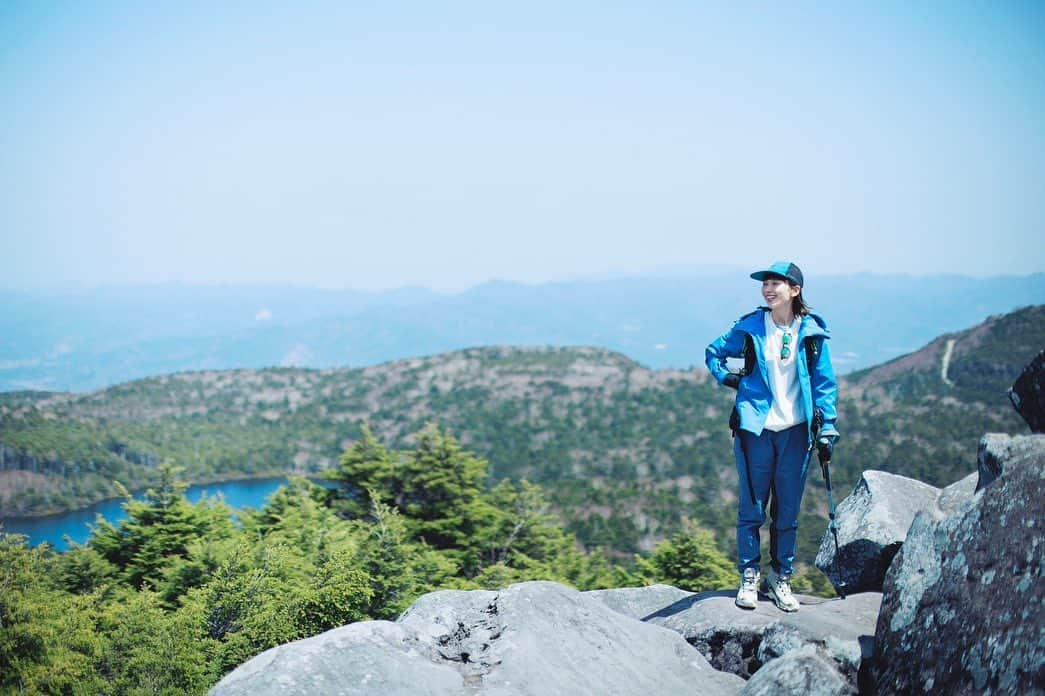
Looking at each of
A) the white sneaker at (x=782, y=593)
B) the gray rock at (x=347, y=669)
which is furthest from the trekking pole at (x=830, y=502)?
the gray rock at (x=347, y=669)

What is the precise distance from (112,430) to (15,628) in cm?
10198

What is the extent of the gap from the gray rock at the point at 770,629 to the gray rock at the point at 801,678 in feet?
0.55

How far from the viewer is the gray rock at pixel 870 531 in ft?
18.4

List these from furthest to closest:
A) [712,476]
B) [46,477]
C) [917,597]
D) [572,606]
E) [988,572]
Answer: [46,477] → [712,476] → [572,606] → [917,597] → [988,572]

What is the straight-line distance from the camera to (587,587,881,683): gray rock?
13.4 feet

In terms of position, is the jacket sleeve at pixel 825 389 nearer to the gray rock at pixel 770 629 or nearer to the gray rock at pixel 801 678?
the gray rock at pixel 770 629

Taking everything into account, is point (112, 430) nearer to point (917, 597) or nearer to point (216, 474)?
point (216, 474)

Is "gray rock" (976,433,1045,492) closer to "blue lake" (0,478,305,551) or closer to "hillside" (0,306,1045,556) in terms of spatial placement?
"hillside" (0,306,1045,556)

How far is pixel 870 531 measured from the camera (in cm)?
564

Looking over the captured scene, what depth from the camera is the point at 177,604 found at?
8914 millimetres

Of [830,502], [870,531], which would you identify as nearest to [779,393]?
[830,502]

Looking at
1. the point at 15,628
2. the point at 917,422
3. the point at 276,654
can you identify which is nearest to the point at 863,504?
the point at 276,654

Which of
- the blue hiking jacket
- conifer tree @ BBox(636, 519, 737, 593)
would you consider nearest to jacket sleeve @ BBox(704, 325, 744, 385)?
the blue hiking jacket

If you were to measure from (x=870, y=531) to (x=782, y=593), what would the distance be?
1001mm
